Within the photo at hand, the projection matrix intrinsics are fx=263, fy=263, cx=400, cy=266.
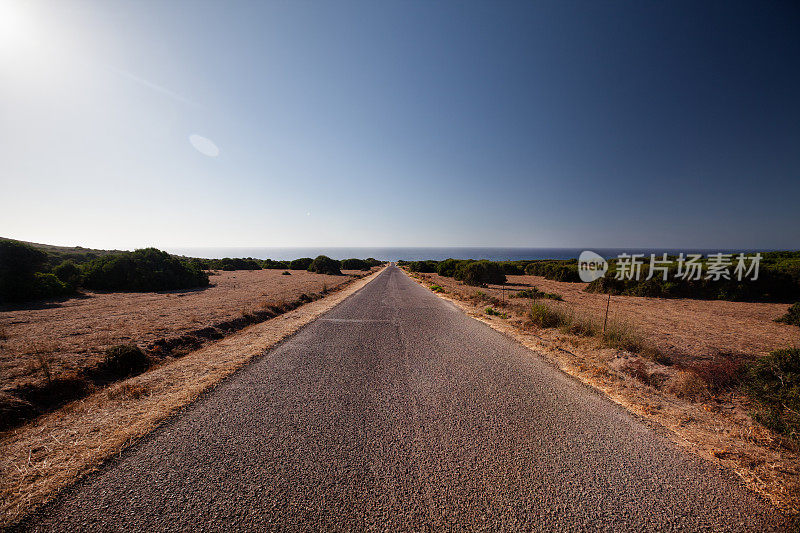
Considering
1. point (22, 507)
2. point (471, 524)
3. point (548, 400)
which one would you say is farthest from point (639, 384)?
point (22, 507)

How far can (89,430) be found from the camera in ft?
12.2

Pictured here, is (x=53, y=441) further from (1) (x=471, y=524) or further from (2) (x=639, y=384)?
(2) (x=639, y=384)

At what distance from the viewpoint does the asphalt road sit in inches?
97.0

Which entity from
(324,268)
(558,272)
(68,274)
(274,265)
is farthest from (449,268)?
(68,274)

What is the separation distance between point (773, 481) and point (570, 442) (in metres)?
1.95

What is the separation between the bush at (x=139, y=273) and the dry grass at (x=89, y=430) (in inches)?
757

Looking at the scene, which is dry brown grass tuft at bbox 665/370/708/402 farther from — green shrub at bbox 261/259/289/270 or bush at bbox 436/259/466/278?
green shrub at bbox 261/259/289/270

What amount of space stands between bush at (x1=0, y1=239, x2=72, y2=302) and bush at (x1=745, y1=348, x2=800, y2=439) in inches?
1001

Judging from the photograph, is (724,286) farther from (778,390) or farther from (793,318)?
(778,390)

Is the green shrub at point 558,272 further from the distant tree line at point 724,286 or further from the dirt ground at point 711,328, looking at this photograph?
the dirt ground at point 711,328

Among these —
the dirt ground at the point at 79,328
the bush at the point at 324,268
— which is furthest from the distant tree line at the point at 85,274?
the bush at the point at 324,268

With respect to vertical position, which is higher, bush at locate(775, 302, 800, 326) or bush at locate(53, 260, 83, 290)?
bush at locate(53, 260, 83, 290)

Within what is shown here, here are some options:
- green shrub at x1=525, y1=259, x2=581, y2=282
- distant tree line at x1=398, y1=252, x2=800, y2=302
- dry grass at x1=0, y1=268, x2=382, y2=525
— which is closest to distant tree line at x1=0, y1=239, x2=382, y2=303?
dry grass at x1=0, y1=268, x2=382, y2=525

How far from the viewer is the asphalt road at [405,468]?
2465mm
